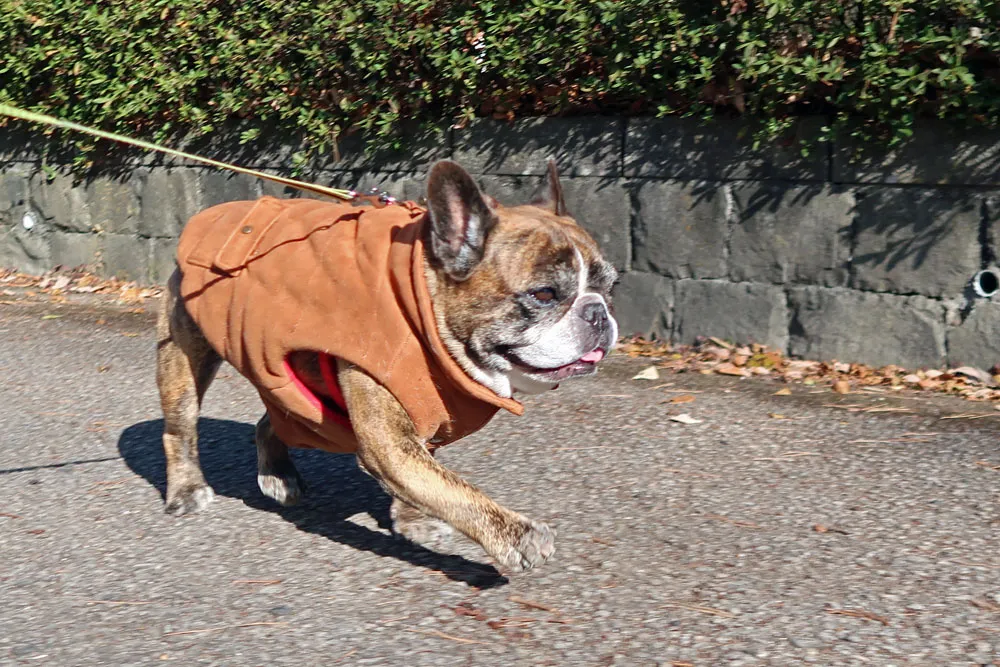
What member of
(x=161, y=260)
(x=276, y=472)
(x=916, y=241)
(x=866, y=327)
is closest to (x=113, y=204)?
(x=161, y=260)

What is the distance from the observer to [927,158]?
645cm

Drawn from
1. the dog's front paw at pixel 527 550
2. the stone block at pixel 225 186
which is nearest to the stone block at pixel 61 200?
the stone block at pixel 225 186

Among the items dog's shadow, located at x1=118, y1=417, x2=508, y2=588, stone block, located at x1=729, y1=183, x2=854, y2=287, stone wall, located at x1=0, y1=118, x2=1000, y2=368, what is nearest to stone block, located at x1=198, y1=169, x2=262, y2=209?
stone wall, located at x1=0, y1=118, x2=1000, y2=368

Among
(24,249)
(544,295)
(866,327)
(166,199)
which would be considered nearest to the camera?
(544,295)

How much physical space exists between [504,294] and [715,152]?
3.56 m

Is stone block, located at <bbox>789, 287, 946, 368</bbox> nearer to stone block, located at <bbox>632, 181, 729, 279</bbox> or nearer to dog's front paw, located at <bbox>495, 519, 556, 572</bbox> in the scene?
stone block, located at <bbox>632, 181, 729, 279</bbox>

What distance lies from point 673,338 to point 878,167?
1676mm

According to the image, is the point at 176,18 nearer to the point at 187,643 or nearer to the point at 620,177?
the point at 620,177

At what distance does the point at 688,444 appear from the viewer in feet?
18.5

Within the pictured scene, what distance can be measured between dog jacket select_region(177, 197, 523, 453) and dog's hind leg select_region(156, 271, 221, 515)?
26cm

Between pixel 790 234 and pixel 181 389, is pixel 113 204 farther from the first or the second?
pixel 790 234

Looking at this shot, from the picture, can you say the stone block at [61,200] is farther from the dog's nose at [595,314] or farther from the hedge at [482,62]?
the dog's nose at [595,314]

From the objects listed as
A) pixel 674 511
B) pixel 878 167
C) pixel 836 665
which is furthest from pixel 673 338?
pixel 836 665

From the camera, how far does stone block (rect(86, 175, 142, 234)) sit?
10.1m
